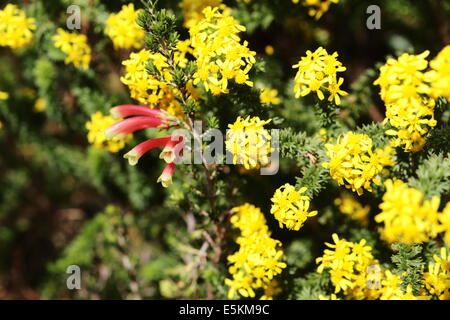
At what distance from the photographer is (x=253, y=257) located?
1.52m

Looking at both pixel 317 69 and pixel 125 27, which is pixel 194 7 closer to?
pixel 125 27

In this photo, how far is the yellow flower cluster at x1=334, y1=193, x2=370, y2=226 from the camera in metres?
1.88

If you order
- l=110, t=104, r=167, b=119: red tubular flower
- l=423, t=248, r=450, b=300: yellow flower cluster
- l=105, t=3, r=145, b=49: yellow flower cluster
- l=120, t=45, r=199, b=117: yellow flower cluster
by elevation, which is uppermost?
l=105, t=3, r=145, b=49: yellow flower cluster

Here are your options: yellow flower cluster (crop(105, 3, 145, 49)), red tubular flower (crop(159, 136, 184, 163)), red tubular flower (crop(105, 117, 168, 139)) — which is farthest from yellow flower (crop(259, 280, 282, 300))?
yellow flower cluster (crop(105, 3, 145, 49))

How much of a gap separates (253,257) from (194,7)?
3.79 feet

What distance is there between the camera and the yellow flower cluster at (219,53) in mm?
1368

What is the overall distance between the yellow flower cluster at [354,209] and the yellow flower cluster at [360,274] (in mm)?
313

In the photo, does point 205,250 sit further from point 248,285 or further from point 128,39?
point 128,39

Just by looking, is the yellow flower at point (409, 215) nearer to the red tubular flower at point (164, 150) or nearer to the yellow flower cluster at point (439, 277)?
the yellow flower cluster at point (439, 277)

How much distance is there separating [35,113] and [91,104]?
1.92ft

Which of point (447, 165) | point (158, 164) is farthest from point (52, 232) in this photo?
point (447, 165)

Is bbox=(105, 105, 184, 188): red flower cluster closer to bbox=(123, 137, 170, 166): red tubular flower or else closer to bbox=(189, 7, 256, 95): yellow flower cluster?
bbox=(123, 137, 170, 166): red tubular flower

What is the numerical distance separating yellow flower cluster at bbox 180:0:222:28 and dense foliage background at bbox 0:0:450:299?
0.19 feet

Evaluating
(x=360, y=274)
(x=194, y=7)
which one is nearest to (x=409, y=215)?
(x=360, y=274)
